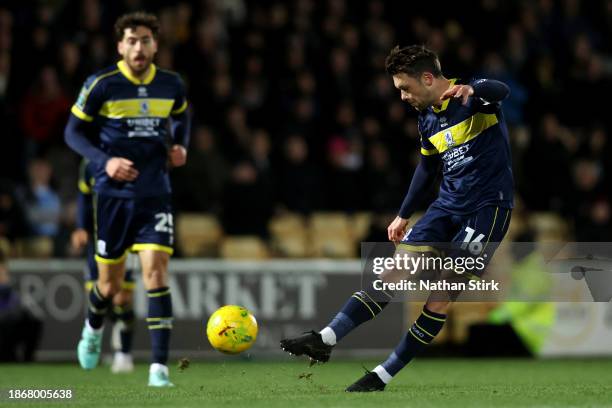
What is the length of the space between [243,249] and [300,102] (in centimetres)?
228

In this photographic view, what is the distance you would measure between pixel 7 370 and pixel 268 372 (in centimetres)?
245

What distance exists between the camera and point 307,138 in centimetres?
1449

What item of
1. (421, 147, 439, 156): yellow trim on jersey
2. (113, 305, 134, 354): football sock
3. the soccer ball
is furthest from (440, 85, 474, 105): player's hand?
(113, 305, 134, 354): football sock

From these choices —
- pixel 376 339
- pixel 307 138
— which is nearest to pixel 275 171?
pixel 307 138

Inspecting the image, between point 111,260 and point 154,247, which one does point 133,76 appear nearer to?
point 154,247

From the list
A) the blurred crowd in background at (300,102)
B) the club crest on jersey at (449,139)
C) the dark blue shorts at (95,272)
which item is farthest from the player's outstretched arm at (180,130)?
the blurred crowd in background at (300,102)

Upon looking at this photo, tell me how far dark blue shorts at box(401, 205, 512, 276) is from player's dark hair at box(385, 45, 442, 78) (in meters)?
0.86

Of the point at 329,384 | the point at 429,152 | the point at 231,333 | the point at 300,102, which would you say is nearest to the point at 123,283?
the point at 329,384

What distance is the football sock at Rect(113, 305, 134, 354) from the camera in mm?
9883

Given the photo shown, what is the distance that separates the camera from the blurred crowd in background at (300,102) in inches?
523

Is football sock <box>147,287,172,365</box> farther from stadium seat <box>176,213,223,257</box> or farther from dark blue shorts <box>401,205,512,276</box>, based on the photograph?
stadium seat <box>176,213,223,257</box>

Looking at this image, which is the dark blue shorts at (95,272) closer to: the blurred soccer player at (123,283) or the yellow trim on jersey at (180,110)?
the blurred soccer player at (123,283)

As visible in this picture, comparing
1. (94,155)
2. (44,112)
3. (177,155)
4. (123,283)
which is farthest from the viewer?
(44,112)

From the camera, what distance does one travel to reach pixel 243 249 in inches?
520
